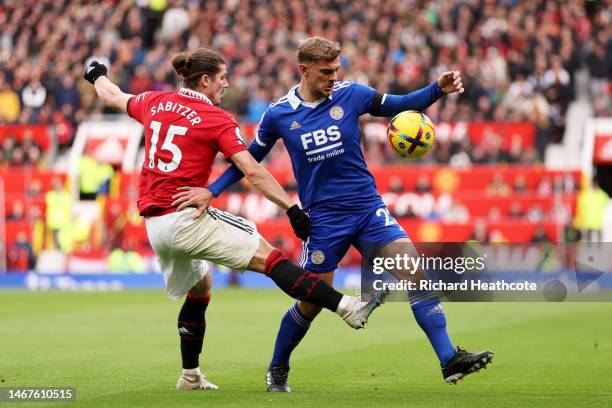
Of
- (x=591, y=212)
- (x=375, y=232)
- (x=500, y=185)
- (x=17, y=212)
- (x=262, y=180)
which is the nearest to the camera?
(x=262, y=180)

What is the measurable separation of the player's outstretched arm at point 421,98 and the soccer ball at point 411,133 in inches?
10.5

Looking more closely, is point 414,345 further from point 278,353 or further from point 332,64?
point 332,64

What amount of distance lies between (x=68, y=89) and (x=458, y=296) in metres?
23.0

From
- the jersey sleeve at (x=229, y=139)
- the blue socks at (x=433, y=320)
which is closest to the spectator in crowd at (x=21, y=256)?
the jersey sleeve at (x=229, y=139)

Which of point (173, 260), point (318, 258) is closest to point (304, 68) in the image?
point (318, 258)

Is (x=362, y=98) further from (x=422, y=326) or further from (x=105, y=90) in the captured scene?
(x=105, y=90)

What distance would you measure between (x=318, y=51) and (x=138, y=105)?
1435 mm

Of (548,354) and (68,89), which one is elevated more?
(68,89)

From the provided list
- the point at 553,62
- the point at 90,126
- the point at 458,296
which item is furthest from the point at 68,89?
the point at 458,296

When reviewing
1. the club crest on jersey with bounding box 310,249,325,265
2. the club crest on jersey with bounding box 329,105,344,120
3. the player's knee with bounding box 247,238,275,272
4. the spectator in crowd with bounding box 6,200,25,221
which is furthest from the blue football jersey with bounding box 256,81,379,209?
the spectator in crowd with bounding box 6,200,25,221

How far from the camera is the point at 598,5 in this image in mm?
30859

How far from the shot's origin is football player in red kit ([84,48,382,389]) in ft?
28.4

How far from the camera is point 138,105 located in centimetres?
920

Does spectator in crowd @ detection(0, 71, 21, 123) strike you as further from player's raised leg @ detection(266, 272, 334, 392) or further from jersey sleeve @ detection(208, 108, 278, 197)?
player's raised leg @ detection(266, 272, 334, 392)
